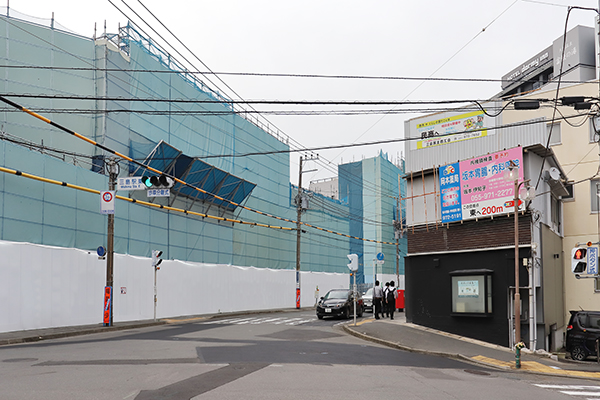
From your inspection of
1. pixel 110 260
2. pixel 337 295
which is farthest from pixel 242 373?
pixel 337 295

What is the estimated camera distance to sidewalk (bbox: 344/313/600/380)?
13.8 meters

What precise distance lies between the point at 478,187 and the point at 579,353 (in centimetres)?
640

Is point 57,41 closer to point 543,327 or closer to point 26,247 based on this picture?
point 26,247

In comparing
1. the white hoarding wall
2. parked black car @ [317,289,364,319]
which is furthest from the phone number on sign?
the white hoarding wall

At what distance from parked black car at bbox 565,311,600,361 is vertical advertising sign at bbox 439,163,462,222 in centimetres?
525

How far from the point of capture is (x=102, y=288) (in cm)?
2367

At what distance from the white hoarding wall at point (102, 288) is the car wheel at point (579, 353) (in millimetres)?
17986

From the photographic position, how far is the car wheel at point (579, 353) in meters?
17.8

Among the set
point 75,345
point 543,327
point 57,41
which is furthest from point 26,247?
point 543,327

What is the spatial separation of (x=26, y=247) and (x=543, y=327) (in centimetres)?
1847

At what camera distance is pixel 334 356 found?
1385 cm

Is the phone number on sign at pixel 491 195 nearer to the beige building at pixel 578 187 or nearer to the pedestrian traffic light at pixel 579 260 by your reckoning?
the pedestrian traffic light at pixel 579 260

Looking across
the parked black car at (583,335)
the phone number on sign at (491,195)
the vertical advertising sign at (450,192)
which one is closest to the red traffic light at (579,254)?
the phone number on sign at (491,195)

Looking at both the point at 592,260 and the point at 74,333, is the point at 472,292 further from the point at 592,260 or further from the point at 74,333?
the point at 74,333
